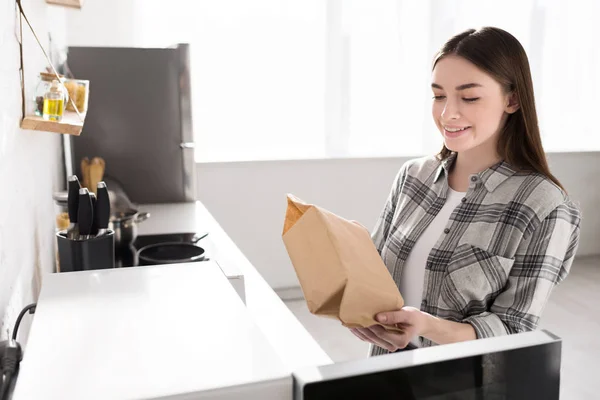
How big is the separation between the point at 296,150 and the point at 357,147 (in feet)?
1.45

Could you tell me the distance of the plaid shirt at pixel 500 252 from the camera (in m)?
1.17

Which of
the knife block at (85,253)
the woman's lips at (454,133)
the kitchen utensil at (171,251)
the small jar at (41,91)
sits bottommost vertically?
the kitchen utensil at (171,251)

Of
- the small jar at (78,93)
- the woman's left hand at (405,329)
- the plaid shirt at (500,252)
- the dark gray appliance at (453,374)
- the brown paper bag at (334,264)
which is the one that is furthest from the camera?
the small jar at (78,93)

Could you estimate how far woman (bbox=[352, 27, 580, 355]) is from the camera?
46.2 inches

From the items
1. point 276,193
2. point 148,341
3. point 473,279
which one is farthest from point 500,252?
point 276,193

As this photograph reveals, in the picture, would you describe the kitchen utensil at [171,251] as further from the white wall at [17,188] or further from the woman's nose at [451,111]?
the woman's nose at [451,111]

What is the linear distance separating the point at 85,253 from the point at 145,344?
53cm

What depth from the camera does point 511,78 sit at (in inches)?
49.8

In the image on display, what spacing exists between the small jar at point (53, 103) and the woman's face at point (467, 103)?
836 millimetres

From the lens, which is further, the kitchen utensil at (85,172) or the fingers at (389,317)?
the kitchen utensil at (85,172)

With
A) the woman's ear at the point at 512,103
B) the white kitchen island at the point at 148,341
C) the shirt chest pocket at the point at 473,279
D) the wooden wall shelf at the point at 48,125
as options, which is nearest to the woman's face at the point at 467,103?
the woman's ear at the point at 512,103

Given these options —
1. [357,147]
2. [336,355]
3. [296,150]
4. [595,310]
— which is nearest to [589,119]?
[595,310]

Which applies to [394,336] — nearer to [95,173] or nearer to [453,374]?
[453,374]

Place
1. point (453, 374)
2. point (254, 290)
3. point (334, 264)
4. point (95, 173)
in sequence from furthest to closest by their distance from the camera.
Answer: point (95, 173) → point (254, 290) → point (334, 264) → point (453, 374)
